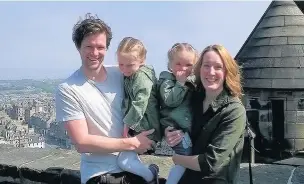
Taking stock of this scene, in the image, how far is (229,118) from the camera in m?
2.13

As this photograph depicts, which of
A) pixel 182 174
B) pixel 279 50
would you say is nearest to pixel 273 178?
pixel 182 174

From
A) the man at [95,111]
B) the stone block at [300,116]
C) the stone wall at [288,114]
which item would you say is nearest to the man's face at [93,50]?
the man at [95,111]

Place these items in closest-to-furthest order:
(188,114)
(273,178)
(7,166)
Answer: (188,114) < (273,178) < (7,166)

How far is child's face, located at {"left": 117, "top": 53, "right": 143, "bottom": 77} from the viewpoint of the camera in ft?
7.88

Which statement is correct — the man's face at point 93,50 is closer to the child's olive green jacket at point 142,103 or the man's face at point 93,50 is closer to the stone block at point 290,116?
the child's olive green jacket at point 142,103

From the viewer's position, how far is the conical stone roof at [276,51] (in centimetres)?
878

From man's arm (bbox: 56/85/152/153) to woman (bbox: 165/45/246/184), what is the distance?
293 mm

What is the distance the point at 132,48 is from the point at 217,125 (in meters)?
0.61

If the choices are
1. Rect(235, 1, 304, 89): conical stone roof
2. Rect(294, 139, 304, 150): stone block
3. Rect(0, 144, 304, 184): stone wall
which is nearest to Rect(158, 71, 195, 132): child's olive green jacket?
Rect(0, 144, 304, 184): stone wall

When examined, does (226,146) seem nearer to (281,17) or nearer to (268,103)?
(268,103)

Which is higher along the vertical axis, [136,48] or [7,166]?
[136,48]

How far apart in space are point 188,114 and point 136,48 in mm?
441

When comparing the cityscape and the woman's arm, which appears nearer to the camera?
the woman's arm

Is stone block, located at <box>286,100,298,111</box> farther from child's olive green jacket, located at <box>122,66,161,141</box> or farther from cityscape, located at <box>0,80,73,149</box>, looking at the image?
cityscape, located at <box>0,80,73,149</box>
